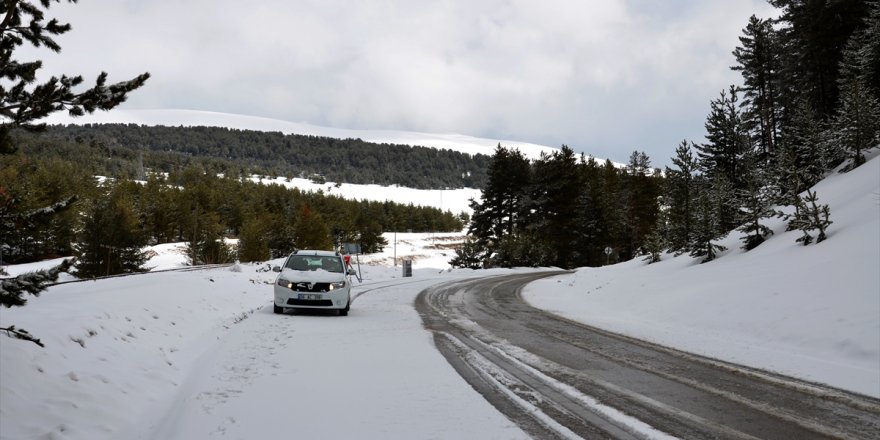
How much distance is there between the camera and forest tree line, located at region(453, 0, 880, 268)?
815 inches

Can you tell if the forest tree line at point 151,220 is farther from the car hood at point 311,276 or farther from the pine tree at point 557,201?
the pine tree at point 557,201

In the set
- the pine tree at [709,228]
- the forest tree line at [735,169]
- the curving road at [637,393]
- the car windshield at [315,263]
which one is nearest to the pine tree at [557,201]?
the forest tree line at [735,169]

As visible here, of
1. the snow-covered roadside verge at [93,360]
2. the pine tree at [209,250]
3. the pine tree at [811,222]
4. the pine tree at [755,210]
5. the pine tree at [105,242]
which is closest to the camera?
the snow-covered roadside verge at [93,360]

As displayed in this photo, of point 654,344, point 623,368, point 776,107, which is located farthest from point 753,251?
point 776,107

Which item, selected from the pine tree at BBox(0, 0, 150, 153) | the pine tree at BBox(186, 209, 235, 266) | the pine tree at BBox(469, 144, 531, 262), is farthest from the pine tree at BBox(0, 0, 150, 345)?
the pine tree at BBox(469, 144, 531, 262)

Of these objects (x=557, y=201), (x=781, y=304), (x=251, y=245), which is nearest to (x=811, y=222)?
(x=781, y=304)

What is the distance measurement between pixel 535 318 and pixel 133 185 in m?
107

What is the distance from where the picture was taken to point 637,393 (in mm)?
5625

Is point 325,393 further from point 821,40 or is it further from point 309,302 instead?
point 821,40

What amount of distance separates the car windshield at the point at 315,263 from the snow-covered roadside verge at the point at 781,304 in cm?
650

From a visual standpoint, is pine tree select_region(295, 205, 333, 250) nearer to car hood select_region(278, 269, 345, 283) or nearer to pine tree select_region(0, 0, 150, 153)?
car hood select_region(278, 269, 345, 283)

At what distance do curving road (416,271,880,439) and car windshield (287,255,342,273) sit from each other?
4943 millimetres

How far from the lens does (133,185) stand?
325 ft

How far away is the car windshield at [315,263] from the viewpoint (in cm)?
1352
